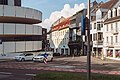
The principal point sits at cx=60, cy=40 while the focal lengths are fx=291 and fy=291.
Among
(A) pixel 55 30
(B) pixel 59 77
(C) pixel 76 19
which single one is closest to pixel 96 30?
(C) pixel 76 19

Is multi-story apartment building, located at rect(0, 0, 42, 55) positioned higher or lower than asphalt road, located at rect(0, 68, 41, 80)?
higher

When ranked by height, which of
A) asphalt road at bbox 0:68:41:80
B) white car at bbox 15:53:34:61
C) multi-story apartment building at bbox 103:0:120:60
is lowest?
asphalt road at bbox 0:68:41:80

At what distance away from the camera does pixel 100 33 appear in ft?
250

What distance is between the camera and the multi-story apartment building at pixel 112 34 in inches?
2584

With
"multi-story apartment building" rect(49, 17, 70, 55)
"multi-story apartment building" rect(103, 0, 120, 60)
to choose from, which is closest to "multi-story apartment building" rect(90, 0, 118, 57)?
"multi-story apartment building" rect(103, 0, 120, 60)

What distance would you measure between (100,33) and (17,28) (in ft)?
85.5

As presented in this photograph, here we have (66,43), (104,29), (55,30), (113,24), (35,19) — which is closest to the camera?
(35,19)

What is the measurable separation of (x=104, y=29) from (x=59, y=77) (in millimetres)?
55580

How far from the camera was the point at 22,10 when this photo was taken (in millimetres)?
57625

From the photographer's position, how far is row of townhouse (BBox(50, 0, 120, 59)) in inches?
2653

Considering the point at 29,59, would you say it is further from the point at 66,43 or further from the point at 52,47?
the point at 52,47

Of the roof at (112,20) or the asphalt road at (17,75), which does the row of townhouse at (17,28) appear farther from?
the asphalt road at (17,75)

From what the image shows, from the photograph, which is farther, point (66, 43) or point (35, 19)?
point (66, 43)

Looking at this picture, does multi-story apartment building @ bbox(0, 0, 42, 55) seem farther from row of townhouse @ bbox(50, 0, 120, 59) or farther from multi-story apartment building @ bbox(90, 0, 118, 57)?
multi-story apartment building @ bbox(90, 0, 118, 57)
